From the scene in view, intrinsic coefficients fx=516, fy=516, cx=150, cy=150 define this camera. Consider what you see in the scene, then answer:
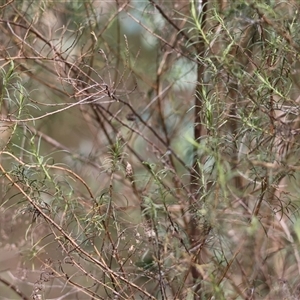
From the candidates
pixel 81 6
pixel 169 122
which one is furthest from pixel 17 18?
pixel 169 122

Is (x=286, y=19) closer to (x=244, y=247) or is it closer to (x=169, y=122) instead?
(x=244, y=247)

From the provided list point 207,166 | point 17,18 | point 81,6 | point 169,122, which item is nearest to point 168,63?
point 169,122

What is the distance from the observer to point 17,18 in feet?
4.53

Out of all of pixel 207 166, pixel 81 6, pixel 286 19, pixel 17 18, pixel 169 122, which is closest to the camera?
pixel 286 19

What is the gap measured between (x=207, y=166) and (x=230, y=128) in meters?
0.12

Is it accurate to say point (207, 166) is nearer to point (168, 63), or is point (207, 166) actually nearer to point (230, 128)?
point (230, 128)

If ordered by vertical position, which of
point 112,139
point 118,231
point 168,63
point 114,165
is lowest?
point 118,231

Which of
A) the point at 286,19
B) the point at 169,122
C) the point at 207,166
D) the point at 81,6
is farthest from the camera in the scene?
the point at 169,122

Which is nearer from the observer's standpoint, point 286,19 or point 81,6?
point 286,19

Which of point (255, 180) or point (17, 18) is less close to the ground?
point (17, 18)

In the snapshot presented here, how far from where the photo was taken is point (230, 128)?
3.49ft

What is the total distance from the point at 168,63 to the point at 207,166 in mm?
645

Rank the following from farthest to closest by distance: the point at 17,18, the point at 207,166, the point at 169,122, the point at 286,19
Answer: the point at 169,122 → the point at 17,18 → the point at 207,166 → the point at 286,19

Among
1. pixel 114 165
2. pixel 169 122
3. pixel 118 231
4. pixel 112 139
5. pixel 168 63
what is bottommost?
pixel 118 231
